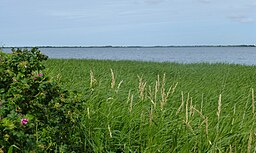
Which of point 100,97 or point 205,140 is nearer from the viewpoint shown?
point 205,140

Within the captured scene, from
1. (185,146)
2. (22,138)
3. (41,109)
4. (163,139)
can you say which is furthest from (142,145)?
(22,138)

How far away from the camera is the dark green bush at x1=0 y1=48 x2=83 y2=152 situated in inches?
120

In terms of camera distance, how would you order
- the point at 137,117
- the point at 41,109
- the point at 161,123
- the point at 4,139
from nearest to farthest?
the point at 4,139, the point at 41,109, the point at 161,123, the point at 137,117

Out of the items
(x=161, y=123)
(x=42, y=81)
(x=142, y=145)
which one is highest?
(x=42, y=81)

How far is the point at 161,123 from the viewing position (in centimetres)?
404

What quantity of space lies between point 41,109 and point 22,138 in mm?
546

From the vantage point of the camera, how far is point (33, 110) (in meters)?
3.51

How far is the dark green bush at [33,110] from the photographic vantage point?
10.0 ft

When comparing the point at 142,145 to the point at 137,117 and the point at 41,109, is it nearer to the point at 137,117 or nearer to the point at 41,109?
the point at 137,117

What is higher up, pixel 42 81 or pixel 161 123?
pixel 42 81

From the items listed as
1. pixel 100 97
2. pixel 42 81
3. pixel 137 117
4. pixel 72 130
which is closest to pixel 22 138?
pixel 42 81

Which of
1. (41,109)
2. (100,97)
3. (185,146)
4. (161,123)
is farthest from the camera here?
(100,97)

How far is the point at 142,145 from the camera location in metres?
3.99

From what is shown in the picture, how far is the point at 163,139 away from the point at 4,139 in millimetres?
1767
